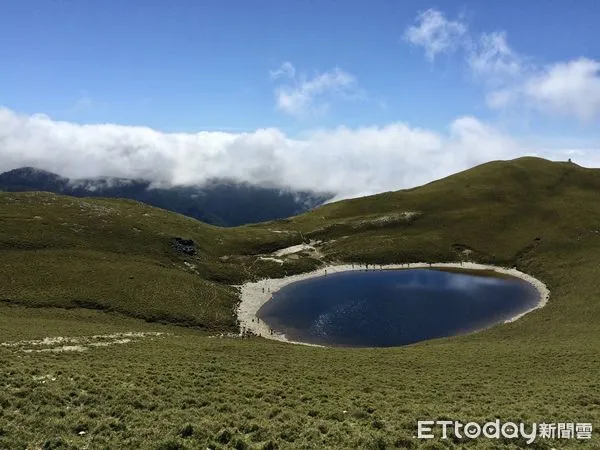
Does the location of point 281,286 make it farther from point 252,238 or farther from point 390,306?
point 252,238

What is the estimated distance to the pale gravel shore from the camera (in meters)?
75.6

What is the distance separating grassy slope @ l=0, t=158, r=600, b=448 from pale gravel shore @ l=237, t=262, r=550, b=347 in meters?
3.43

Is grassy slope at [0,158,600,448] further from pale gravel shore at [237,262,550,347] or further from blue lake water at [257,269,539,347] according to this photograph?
blue lake water at [257,269,539,347]

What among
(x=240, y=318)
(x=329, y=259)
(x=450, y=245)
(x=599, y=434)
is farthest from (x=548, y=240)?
(x=599, y=434)

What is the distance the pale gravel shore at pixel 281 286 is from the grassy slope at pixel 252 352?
3428 mm

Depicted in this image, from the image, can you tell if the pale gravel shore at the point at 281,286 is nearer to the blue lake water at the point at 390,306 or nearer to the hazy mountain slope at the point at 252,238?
the blue lake water at the point at 390,306

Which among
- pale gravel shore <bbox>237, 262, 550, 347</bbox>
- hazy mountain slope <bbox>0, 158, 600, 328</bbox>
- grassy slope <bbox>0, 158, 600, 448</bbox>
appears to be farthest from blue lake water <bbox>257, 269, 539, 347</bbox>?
hazy mountain slope <bbox>0, 158, 600, 328</bbox>

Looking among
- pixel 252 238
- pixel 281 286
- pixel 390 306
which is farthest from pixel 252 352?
pixel 252 238

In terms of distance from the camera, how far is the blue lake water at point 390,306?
73.2m

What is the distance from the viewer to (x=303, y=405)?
958 inches

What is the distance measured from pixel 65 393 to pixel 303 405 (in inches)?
518

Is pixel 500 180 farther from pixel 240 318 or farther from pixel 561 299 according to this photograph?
pixel 240 318

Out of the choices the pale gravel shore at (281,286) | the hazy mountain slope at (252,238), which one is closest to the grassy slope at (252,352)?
the hazy mountain slope at (252,238)

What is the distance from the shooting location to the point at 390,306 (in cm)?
8738
